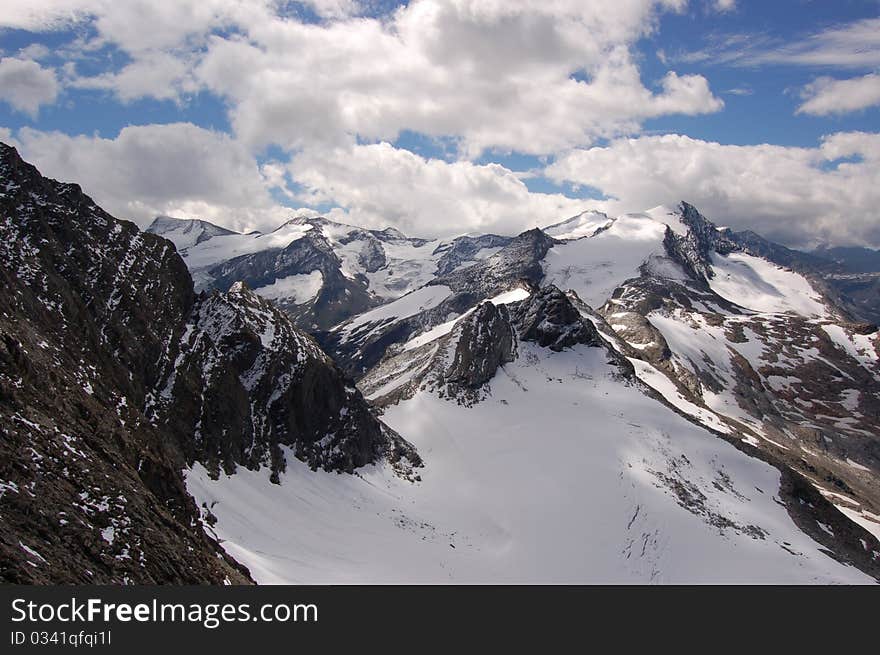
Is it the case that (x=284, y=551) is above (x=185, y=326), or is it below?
below

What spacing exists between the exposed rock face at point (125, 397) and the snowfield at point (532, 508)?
14.3 ft

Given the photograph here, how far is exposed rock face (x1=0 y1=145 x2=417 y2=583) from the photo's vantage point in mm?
19812

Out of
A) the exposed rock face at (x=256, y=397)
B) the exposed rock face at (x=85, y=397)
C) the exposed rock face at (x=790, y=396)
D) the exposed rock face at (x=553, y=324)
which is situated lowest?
the exposed rock face at (x=790, y=396)

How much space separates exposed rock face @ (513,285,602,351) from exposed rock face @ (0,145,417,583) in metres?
43.8

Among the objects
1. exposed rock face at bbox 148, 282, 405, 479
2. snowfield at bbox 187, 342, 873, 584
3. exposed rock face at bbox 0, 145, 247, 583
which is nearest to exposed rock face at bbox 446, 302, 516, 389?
snowfield at bbox 187, 342, 873, 584

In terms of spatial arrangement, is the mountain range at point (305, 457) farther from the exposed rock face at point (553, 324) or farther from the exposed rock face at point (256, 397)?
the exposed rock face at point (553, 324)

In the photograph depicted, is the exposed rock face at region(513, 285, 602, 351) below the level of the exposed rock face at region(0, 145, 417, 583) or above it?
below

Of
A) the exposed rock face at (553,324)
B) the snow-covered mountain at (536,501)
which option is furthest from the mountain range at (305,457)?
the exposed rock face at (553,324)

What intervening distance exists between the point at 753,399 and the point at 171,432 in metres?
167

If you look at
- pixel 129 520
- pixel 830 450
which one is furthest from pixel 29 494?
pixel 830 450

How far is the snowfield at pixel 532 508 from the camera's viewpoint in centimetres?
3950

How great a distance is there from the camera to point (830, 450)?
147m

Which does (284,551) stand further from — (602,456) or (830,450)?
(830,450)

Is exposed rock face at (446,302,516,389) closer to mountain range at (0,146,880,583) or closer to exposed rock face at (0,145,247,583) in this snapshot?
mountain range at (0,146,880,583)
